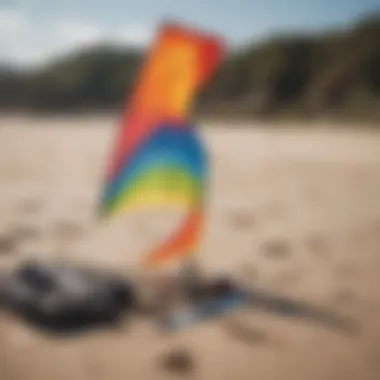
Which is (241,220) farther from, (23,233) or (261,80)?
(23,233)

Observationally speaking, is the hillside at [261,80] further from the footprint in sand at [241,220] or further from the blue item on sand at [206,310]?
the blue item on sand at [206,310]

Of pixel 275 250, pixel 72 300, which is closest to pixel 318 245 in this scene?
pixel 275 250

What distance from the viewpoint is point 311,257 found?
3.53ft

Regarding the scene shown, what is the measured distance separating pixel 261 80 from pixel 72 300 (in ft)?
1.51

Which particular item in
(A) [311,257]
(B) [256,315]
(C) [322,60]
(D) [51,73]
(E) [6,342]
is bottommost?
(E) [6,342]

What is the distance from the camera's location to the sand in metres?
0.98

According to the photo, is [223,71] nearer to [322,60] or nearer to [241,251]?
[322,60]

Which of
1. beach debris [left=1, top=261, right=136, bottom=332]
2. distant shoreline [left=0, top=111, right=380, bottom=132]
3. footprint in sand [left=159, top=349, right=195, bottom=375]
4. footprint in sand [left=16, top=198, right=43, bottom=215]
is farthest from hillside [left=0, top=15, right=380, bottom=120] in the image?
footprint in sand [left=159, top=349, right=195, bottom=375]

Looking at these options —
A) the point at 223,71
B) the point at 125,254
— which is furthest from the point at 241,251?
the point at 223,71

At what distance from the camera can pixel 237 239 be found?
1058 millimetres

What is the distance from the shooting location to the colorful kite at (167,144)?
1012 mm

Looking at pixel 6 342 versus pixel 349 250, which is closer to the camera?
pixel 6 342

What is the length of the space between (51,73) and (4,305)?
1.19 feet

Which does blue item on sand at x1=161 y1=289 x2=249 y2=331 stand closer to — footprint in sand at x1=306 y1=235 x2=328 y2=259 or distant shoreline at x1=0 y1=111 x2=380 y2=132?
footprint in sand at x1=306 y1=235 x2=328 y2=259
